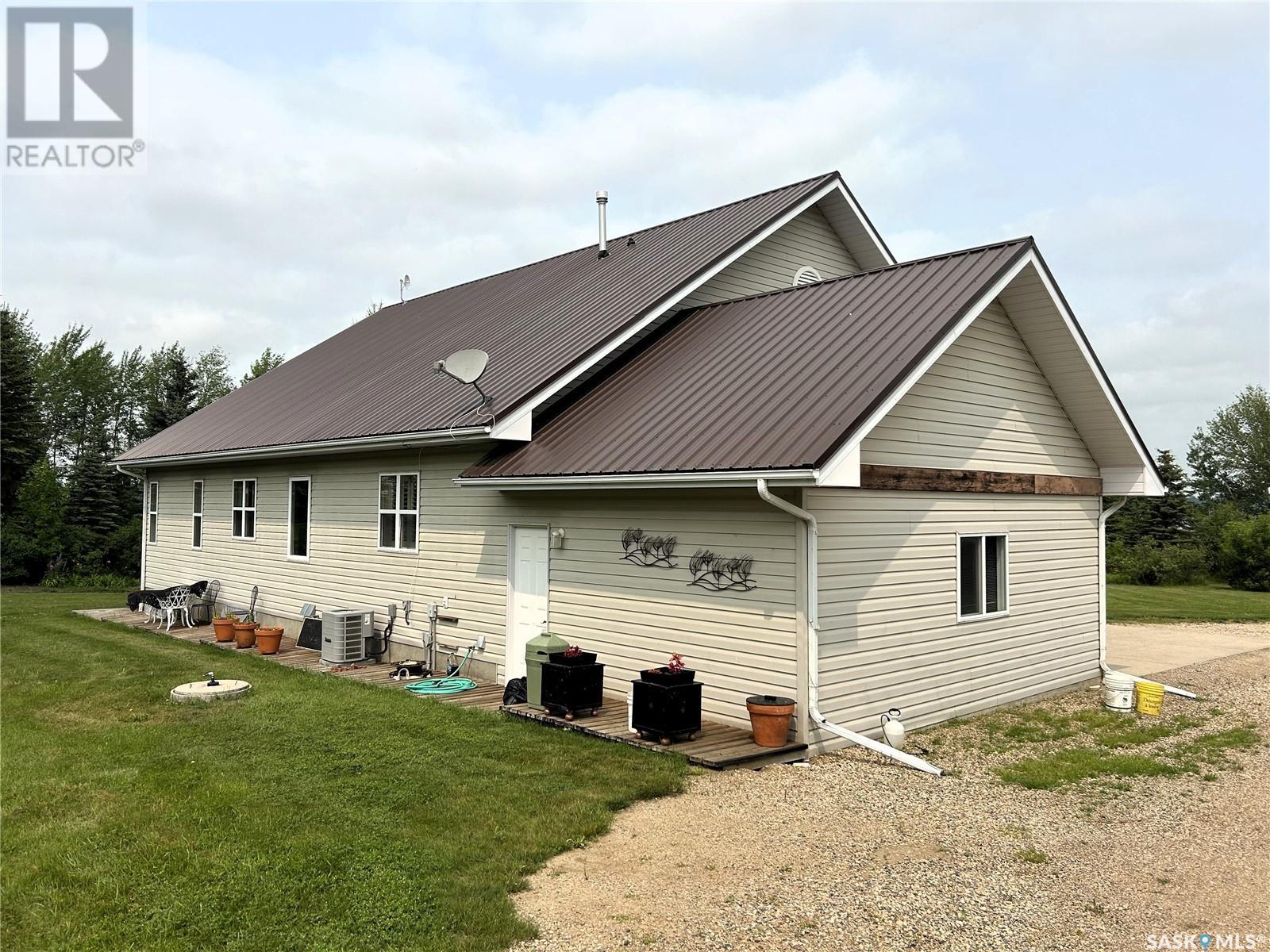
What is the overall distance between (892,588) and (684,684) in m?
2.56

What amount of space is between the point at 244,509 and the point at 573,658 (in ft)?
34.5

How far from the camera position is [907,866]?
19.2 feet

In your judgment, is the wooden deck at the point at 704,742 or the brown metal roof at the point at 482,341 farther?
the brown metal roof at the point at 482,341

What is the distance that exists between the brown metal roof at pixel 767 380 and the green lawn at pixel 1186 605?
1458 cm

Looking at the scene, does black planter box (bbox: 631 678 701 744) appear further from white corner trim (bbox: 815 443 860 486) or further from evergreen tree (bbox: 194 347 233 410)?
evergreen tree (bbox: 194 347 233 410)

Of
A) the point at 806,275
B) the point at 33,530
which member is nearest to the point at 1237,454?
the point at 806,275

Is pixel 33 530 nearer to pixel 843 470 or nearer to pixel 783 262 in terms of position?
pixel 783 262

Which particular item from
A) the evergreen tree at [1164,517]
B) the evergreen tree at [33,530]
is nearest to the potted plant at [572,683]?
the evergreen tree at [33,530]

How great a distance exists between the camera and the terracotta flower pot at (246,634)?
48.7 feet

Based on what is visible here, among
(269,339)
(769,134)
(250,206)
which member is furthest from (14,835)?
(269,339)

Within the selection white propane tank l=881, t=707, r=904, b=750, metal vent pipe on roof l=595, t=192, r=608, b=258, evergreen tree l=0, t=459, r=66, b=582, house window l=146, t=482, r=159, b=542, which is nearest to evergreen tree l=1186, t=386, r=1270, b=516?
metal vent pipe on roof l=595, t=192, r=608, b=258

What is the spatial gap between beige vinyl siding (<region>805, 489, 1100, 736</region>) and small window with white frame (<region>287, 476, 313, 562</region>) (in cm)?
1005

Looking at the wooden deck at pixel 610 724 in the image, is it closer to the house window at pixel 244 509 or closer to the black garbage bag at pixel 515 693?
the black garbage bag at pixel 515 693

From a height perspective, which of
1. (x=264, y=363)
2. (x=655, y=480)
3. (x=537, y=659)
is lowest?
(x=537, y=659)
